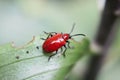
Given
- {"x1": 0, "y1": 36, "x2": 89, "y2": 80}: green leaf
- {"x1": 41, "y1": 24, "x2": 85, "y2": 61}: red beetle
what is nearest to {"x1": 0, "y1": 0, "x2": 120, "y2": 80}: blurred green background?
{"x1": 41, "y1": 24, "x2": 85, "y2": 61}: red beetle

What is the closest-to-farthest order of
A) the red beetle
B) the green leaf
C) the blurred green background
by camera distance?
the green leaf → the red beetle → the blurred green background

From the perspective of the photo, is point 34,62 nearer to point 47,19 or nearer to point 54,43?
point 54,43

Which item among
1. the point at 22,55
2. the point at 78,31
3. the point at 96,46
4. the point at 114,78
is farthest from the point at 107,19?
the point at 114,78

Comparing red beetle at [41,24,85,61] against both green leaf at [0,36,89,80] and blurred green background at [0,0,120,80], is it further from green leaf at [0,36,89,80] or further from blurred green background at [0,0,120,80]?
blurred green background at [0,0,120,80]

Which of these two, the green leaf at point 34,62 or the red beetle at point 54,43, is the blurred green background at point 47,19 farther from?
the green leaf at point 34,62

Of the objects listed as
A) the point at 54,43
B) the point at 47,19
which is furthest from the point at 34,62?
the point at 47,19
